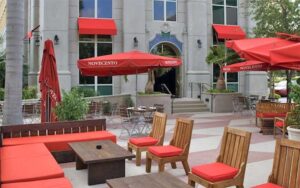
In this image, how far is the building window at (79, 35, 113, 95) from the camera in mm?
21766

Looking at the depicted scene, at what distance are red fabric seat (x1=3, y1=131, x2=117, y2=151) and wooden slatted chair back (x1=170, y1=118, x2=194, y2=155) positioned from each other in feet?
5.39

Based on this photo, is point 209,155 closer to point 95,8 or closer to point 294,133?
point 294,133

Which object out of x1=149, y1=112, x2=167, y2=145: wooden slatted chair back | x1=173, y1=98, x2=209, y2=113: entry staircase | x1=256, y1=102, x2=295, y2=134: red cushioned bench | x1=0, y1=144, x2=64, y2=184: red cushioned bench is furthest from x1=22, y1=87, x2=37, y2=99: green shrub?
x1=0, y1=144, x2=64, y2=184: red cushioned bench

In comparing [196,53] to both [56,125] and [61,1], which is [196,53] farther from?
[56,125]

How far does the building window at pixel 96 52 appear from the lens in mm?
21766

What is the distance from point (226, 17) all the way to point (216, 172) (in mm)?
21688

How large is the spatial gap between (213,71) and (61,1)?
11029mm

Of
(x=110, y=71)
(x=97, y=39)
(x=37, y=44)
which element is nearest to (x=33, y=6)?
(x=37, y=44)

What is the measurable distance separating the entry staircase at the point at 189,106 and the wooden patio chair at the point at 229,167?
14535mm

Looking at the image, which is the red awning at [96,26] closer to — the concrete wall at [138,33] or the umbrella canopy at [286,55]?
the concrete wall at [138,33]

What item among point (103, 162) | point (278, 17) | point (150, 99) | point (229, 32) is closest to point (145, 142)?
point (103, 162)

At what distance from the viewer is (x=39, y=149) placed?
688 centimetres

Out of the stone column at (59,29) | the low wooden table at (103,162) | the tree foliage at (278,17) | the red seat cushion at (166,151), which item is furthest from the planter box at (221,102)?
the low wooden table at (103,162)

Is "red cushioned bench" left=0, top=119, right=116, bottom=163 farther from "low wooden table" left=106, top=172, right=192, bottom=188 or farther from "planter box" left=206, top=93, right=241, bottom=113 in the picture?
"planter box" left=206, top=93, right=241, bottom=113
